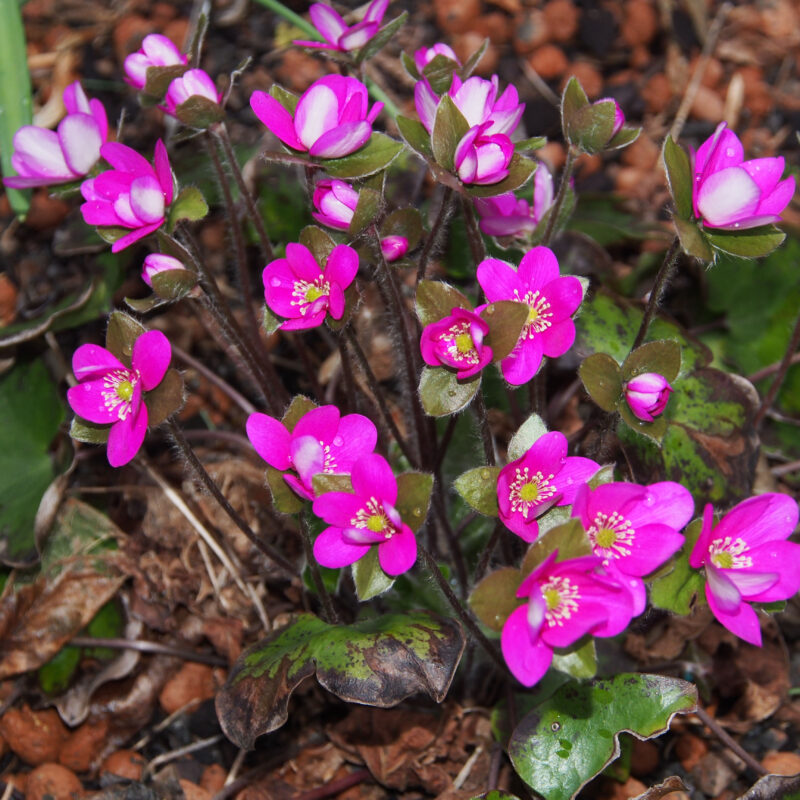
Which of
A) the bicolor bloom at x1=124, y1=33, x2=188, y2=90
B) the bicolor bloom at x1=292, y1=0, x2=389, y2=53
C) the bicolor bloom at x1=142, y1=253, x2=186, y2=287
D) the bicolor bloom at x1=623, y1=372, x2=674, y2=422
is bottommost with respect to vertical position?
the bicolor bloom at x1=623, y1=372, x2=674, y2=422

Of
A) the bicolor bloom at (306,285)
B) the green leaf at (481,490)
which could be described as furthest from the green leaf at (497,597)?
the bicolor bloom at (306,285)

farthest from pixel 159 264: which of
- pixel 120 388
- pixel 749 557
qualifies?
pixel 749 557

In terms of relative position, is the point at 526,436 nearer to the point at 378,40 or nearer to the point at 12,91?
the point at 378,40

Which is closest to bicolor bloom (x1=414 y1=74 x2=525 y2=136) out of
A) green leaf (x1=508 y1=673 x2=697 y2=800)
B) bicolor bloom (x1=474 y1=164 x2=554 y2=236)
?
bicolor bloom (x1=474 y1=164 x2=554 y2=236)

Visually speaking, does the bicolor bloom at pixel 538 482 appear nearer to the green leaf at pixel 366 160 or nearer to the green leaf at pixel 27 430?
the green leaf at pixel 366 160

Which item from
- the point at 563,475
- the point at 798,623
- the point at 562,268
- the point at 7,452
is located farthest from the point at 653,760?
the point at 7,452

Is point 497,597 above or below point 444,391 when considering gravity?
below

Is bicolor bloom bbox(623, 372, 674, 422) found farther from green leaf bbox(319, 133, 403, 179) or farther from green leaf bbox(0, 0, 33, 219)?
green leaf bbox(0, 0, 33, 219)
